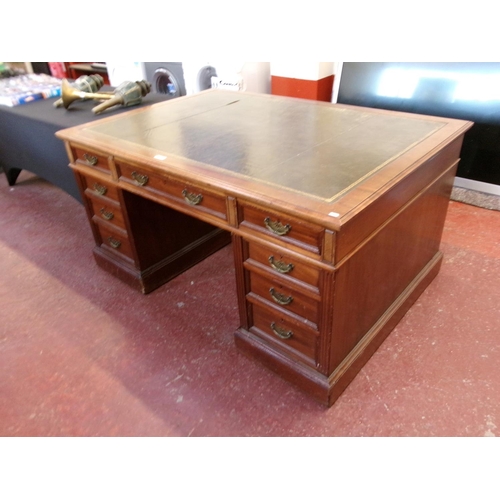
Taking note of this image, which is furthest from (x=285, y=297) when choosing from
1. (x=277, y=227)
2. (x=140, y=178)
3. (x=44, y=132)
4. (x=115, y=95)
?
(x=44, y=132)

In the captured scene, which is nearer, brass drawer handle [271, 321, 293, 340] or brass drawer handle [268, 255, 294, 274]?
brass drawer handle [268, 255, 294, 274]

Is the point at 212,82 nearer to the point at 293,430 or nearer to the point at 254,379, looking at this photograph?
the point at 254,379

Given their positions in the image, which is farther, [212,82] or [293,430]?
[212,82]

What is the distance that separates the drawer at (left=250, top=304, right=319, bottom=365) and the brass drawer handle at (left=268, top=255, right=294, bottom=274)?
171mm

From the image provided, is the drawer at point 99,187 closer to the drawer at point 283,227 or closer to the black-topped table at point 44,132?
the black-topped table at point 44,132

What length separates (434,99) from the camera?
7.34ft

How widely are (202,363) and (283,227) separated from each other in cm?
66

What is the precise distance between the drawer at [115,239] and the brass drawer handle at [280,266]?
81 cm

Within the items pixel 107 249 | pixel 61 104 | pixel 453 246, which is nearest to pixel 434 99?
pixel 453 246

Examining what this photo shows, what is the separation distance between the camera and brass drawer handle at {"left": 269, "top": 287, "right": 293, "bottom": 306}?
4.09ft

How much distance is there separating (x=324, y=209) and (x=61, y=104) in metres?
1.87

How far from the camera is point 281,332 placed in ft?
4.38

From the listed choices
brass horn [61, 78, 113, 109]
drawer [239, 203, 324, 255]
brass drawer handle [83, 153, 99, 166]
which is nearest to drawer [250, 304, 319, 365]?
drawer [239, 203, 324, 255]

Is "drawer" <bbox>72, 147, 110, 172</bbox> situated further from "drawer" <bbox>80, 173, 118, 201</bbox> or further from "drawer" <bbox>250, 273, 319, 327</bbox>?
"drawer" <bbox>250, 273, 319, 327</bbox>
